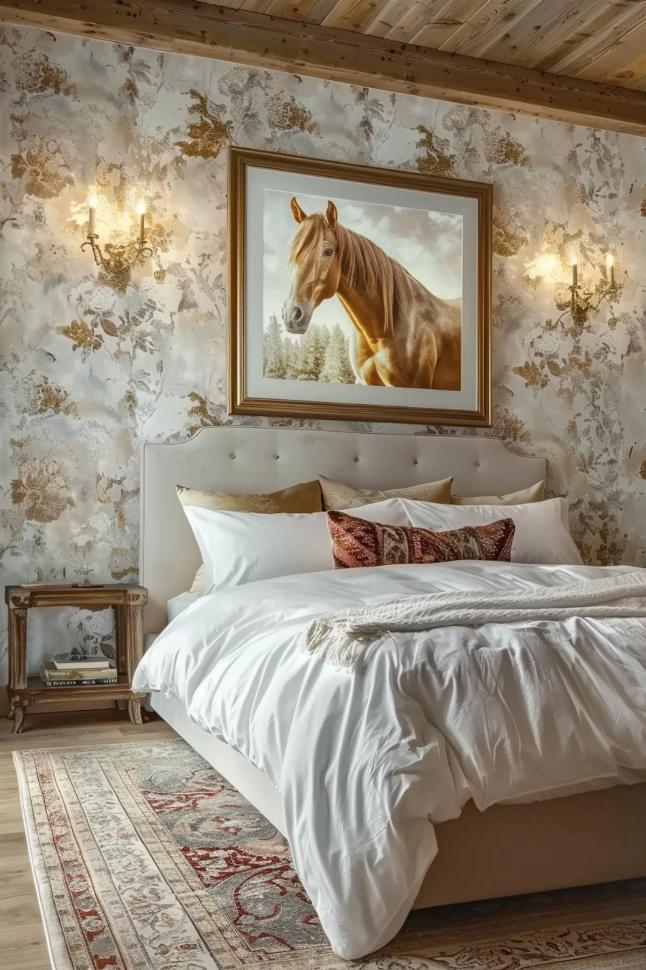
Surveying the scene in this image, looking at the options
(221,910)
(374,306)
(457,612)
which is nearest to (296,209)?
(374,306)

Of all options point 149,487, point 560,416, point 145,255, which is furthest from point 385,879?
point 560,416

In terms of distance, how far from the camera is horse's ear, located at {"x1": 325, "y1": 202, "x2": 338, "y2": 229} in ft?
14.5

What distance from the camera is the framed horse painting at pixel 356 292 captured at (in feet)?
14.1

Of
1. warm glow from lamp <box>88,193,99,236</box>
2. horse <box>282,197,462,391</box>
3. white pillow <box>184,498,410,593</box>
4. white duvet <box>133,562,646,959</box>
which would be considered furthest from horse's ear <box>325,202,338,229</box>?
white duvet <box>133,562,646,959</box>

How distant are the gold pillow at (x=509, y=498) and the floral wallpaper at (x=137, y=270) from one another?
37 centimetres

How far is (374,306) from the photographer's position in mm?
4488

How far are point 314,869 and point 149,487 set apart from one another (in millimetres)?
2419

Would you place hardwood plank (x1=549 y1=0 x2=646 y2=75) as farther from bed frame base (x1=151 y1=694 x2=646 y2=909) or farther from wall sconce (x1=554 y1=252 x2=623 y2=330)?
bed frame base (x1=151 y1=694 x2=646 y2=909)

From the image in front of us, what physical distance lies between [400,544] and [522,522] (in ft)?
2.41

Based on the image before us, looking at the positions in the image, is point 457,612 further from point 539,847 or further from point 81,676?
point 81,676

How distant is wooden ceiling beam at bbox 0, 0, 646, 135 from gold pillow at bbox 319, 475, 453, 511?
1820 millimetres

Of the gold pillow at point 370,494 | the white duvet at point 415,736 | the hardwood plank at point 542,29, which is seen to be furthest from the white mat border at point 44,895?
the hardwood plank at point 542,29

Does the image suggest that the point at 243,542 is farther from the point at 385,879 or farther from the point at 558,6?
the point at 558,6

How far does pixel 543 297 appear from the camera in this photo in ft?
15.9
